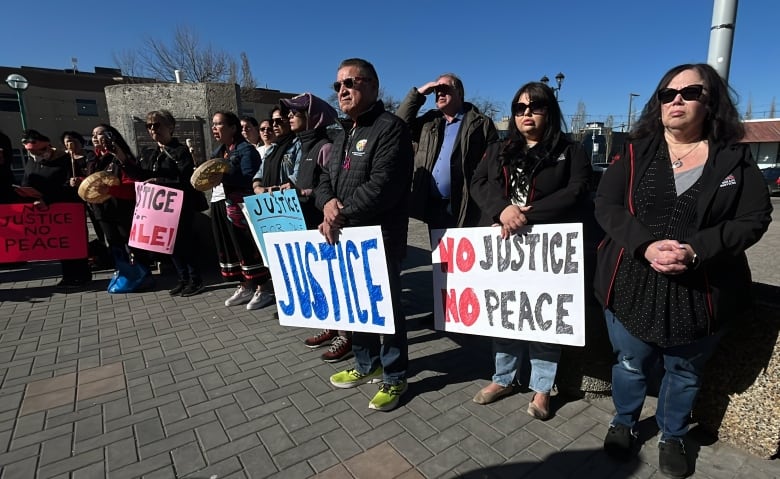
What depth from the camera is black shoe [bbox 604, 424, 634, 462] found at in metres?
2.22

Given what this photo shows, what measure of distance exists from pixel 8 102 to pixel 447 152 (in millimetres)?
44423

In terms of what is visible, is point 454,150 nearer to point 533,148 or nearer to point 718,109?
point 533,148

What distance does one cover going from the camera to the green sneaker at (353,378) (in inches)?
119

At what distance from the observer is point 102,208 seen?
17.7ft

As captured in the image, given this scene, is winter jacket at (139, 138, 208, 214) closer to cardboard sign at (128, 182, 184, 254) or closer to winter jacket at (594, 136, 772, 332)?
cardboard sign at (128, 182, 184, 254)

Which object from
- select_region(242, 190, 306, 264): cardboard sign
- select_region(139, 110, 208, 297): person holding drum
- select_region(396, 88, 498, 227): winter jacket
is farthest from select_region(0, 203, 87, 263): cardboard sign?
select_region(396, 88, 498, 227): winter jacket

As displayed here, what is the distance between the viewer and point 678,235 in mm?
1912

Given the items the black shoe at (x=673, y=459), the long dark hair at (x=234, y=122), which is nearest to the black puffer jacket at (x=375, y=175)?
the black shoe at (x=673, y=459)

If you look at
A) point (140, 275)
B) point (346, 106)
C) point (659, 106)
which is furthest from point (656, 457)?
point (140, 275)

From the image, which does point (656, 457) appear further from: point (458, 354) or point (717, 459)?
point (458, 354)

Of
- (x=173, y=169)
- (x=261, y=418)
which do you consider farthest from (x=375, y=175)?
(x=173, y=169)

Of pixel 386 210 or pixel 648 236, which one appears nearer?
pixel 648 236

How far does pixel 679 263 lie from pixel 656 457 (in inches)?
45.9

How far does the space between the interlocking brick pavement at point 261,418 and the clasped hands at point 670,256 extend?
3.65 ft
